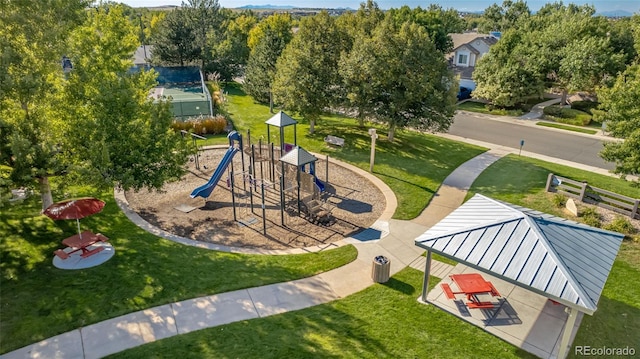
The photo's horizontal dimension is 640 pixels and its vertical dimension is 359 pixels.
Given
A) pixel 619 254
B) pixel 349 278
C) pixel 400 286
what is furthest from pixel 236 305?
pixel 619 254

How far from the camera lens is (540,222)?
35.9ft

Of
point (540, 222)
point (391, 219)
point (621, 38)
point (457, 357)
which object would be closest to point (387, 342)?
point (457, 357)

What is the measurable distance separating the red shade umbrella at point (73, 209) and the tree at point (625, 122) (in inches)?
800

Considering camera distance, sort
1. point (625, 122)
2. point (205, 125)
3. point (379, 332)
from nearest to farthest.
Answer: point (379, 332) → point (625, 122) → point (205, 125)

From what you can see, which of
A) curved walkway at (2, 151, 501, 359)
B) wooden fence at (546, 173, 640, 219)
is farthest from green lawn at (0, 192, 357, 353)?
wooden fence at (546, 173, 640, 219)

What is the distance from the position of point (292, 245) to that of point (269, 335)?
5250 millimetres

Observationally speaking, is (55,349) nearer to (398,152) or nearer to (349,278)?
(349,278)

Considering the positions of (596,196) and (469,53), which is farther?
(469,53)

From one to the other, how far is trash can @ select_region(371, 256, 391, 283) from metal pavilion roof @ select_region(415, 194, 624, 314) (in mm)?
1981

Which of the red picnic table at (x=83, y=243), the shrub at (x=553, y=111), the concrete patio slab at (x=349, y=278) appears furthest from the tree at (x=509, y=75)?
the red picnic table at (x=83, y=243)

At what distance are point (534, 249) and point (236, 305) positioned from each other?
8.49 metres

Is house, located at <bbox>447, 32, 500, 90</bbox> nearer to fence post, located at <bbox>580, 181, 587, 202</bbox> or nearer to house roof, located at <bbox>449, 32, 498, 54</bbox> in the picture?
house roof, located at <bbox>449, 32, 498, 54</bbox>

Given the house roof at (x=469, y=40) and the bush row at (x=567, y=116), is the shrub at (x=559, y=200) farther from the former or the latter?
the house roof at (x=469, y=40)

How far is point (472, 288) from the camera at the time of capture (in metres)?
12.1
